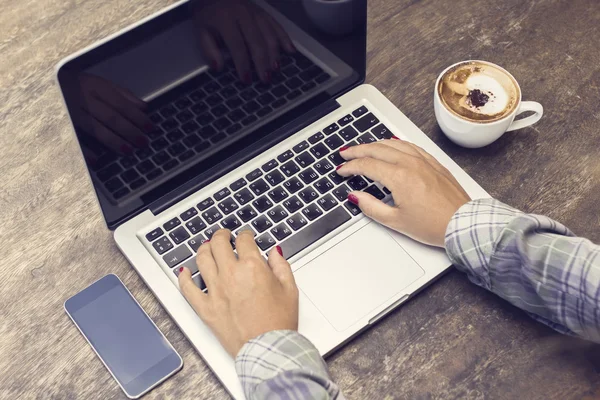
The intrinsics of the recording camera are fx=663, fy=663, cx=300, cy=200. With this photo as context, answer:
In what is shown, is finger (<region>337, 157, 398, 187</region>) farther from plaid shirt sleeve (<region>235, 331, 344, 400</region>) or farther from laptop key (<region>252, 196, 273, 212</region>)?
plaid shirt sleeve (<region>235, 331, 344, 400</region>)

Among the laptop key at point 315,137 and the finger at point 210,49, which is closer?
Answer: the finger at point 210,49

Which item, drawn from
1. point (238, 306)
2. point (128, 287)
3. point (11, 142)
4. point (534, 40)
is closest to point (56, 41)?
point (11, 142)

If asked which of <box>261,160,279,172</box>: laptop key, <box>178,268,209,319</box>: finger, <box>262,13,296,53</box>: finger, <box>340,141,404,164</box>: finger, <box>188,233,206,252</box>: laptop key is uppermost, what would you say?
<box>262,13,296,53</box>: finger

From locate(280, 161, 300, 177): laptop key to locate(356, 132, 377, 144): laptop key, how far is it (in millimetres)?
95

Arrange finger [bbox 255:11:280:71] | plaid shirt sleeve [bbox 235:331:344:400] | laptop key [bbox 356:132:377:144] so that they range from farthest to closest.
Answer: laptop key [bbox 356:132:377:144]
finger [bbox 255:11:280:71]
plaid shirt sleeve [bbox 235:331:344:400]

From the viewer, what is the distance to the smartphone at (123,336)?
735 millimetres

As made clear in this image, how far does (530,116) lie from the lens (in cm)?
88

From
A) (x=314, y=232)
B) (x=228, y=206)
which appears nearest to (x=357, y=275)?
(x=314, y=232)

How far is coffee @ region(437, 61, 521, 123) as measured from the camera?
0.85 meters

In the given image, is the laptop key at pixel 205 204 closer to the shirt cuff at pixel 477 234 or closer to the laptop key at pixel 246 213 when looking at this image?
the laptop key at pixel 246 213

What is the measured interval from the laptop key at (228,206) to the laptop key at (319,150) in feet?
0.42

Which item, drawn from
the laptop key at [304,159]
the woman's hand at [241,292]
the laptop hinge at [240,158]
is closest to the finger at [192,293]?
the woman's hand at [241,292]

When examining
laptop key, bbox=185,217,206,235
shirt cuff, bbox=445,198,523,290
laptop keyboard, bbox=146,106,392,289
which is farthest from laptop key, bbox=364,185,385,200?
laptop key, bbox=185,217,206,235

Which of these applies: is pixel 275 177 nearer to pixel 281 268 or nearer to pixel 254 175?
pixel 254 175
